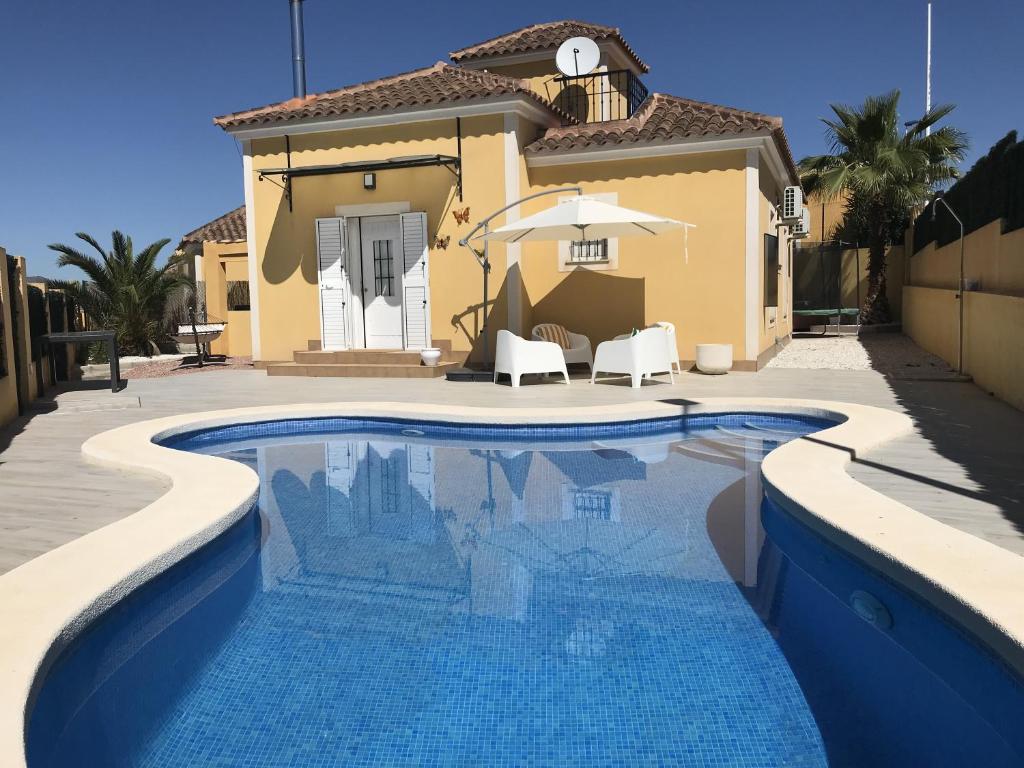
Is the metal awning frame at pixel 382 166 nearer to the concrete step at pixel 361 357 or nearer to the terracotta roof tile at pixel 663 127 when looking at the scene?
the terracotta roof tile at pixel 663 127

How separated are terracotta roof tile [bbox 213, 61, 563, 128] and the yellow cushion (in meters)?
3.99

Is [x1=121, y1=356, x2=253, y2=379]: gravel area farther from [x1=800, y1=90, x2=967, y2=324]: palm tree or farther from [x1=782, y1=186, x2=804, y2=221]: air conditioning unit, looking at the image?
[x1=800, y1=90, x2=967, y2=324]: palm tree

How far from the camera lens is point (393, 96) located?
14883 mm

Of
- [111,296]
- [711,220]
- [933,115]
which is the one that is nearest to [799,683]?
[711,220]

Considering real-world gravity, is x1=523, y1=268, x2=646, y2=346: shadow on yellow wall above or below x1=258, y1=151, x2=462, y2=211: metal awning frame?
below

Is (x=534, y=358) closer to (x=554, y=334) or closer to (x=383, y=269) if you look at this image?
(x=554, y=334)

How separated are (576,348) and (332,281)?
→ 16.8ft

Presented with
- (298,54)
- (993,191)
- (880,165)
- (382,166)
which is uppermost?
(298,54)

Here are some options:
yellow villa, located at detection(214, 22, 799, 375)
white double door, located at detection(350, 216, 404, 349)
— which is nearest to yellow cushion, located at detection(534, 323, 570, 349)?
yellow villa, located at detection(214, 22, 799, 375)

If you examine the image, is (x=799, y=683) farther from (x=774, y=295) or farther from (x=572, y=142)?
(x=774, y=295)

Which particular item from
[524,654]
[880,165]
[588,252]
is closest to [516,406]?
[588,252]

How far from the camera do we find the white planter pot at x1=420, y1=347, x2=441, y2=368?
14219mm

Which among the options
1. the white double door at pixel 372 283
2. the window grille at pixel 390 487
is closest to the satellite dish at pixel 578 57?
the white double door at pixel 372 283

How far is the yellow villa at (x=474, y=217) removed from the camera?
1393 cm
